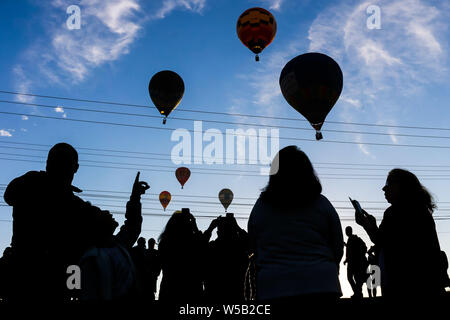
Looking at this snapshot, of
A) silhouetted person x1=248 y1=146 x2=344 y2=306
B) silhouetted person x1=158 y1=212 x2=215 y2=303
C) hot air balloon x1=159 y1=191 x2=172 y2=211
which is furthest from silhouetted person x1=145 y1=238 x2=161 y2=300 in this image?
hot air balloon x1=159 y1=191 x2=172 y2=211

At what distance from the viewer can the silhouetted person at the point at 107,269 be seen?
8.38 ft

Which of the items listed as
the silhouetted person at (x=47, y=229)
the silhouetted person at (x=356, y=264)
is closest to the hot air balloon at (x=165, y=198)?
the silhouetted person at (x=356, y=264)

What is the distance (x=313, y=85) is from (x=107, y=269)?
10120 millimetres

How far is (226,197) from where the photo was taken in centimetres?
2906

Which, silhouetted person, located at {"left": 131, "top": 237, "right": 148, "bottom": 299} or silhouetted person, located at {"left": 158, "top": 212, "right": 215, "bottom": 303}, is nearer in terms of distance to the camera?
silhouetted person, located at {"left": 131, "top": 237, "right": 148, "bottom": 299}

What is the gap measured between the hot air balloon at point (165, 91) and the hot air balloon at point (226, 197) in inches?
522

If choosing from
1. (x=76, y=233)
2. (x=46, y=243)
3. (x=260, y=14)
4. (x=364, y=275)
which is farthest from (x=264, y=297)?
(x=260, y=14)

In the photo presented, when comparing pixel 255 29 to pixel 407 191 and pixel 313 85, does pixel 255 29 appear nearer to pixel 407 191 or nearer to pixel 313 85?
pixel 313 85

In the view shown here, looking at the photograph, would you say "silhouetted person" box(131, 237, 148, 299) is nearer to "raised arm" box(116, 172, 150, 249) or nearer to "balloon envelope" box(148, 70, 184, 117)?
"raised arm" box(116, 172, 150, 249)

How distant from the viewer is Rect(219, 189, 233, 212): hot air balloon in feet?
94.9

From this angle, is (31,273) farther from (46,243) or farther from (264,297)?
(264,297)

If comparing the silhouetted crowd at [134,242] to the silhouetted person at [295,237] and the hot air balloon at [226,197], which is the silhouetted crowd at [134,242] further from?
the hot air balloon at [226,197]

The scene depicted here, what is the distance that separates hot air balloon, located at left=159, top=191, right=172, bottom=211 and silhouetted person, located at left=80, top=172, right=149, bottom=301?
26465 mm
